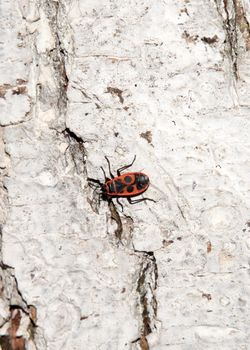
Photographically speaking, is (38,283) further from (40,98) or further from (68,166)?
(40,98)

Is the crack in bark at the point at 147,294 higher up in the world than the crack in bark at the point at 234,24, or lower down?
lower down

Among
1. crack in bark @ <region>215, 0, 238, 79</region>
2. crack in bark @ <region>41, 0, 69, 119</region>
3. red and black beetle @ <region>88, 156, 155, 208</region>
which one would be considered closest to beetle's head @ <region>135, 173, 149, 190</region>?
red and black beetle @ <region>88, 156, 155, 208</region>

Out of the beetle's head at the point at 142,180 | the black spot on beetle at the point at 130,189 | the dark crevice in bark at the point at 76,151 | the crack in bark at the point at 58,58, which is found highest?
the crack in bark at the point at 58,58

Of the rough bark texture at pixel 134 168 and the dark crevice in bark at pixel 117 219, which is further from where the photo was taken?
the dark crevice in bark at pixel 117 219

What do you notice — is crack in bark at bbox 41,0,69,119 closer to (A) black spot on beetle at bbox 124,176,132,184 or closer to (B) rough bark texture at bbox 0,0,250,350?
(B) rough bark texture at bbox 0,0,250,350

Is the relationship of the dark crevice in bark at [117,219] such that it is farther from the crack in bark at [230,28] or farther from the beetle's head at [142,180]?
the crack in bark at [230,28]

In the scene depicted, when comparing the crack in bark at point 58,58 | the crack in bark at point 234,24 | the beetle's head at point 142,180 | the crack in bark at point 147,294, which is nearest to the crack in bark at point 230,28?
the crack in bark at point 234,24

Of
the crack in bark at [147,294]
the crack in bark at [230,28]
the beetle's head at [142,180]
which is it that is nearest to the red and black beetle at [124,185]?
the beetle's head at [142,180]
